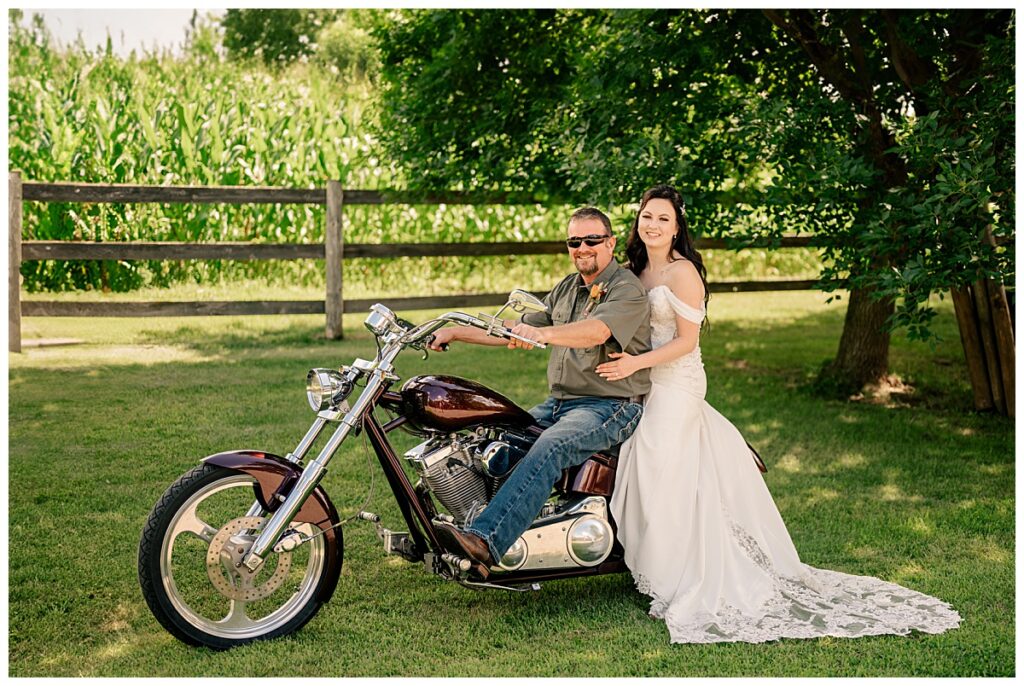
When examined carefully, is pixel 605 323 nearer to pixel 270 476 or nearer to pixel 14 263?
pixel 270 476

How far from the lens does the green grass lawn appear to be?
3.63 metres

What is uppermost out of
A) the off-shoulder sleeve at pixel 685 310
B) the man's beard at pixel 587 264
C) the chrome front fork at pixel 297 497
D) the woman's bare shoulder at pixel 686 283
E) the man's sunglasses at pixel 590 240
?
the man's sunglasses at pixel 590 240

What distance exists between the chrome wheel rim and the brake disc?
5 cm

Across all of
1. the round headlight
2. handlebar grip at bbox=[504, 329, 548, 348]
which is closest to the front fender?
the round headlight

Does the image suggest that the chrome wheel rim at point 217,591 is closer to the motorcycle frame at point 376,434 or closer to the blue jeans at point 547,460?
the motorcycle frame at point 376,434

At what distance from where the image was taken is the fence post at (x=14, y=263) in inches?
351

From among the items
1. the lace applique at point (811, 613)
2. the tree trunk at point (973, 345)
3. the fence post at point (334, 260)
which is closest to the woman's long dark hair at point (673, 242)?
the lace applique at point (811, 613)

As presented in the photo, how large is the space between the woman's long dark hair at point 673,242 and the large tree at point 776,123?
6.39 feet

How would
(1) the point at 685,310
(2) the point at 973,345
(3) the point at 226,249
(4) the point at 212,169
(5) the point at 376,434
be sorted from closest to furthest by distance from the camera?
(5) the point at 376,434 → (1) the point at 685,310 → (2) the point at 973,345 → (3) the point at 226,249 → (4) the point at 212,169

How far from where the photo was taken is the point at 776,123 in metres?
6.75

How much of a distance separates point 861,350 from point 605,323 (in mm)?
4917

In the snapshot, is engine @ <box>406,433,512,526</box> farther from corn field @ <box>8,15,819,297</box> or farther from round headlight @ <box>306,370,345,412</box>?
corn field @ <box>8,15,819,297</box>

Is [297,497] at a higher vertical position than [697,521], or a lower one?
higher

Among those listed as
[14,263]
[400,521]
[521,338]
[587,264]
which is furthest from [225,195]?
[521,338]
